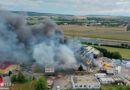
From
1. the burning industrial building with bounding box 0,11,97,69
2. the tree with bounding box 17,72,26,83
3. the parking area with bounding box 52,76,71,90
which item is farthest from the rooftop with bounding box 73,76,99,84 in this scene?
the tree with bounding box 17,72,26,83

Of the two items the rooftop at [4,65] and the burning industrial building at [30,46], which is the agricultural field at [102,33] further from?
the rooftop at [4,65]

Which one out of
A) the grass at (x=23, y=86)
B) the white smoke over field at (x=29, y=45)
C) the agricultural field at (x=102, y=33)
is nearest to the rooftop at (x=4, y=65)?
the white smoke over field at (x=29, y=45)

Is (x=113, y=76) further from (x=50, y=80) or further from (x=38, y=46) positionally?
(x=38, y=46)

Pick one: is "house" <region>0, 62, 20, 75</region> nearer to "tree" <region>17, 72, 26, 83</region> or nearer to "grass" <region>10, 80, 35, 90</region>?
"tree" <region>17, 72, 26, 83</region>

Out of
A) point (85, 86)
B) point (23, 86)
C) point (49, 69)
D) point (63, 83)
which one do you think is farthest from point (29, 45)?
point (85, 86)

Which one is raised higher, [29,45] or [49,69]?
[29,45]

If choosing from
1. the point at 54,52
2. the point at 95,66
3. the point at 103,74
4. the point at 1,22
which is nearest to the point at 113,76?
the point at 103,74

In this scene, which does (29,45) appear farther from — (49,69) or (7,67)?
(49,69)
